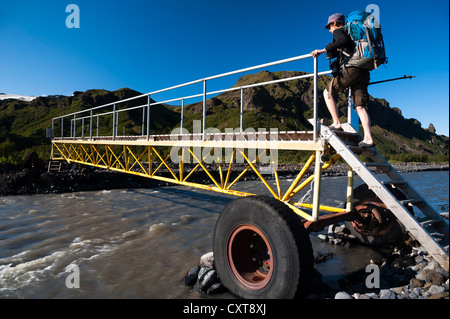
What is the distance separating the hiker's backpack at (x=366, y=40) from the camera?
316 centimetres

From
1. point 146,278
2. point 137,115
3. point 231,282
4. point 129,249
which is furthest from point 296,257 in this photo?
point 137,115

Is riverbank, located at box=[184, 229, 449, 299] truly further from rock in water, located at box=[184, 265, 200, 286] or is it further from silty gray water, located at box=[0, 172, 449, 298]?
silty gray water, located at box=[0, 172, 449, 298]

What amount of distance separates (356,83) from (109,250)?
5831mm

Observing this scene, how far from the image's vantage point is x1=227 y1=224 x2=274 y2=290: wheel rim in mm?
3045

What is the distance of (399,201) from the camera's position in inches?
114

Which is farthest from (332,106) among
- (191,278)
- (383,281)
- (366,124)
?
(191,278)

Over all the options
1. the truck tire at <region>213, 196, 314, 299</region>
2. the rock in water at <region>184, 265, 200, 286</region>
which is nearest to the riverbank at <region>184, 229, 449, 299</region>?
the rock in water at <region>184, 265, 200, 286</region>

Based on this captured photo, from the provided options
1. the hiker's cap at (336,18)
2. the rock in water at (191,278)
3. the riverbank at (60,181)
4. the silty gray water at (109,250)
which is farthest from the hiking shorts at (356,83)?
the riverbank at (60,181)

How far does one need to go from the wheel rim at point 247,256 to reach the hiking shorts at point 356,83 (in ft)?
8.02

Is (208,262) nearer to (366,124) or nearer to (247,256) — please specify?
(247,256)

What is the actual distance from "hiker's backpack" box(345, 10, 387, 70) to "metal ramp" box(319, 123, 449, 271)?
994 millimetres

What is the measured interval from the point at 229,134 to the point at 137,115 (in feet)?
241
